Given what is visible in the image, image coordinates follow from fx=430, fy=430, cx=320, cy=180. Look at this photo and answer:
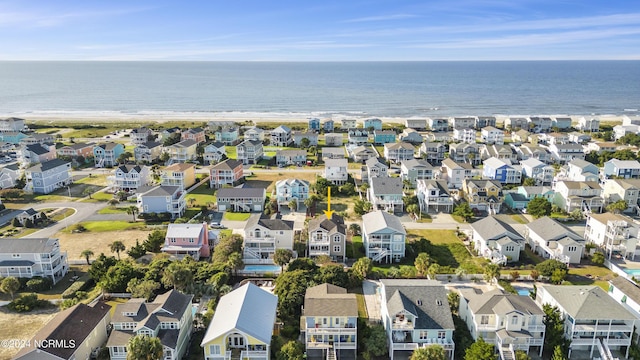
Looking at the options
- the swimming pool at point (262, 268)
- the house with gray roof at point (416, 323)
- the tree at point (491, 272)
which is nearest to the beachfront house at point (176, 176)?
the swimming pool at point (262, 268)

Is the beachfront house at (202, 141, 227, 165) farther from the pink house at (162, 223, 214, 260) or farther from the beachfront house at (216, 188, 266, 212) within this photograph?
the pink house at (162, 223, 214, 260)

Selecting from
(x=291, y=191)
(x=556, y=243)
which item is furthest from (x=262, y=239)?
(x=556, y=243)

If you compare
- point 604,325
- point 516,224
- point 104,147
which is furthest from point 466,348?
point 104,147

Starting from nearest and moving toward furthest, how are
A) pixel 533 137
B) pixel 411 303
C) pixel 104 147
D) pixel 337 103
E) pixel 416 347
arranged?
1. pixel 416 347
2. pixel 411 303
3. pixel 104 147
4. pixel 533 137
5. pixel 337 103

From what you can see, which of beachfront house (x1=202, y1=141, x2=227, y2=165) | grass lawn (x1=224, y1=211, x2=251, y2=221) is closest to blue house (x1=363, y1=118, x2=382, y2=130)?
beachfront house (x1=202, y1=141, x2=227, y2=165)

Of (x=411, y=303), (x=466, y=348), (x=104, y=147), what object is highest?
(x=104, y=147)

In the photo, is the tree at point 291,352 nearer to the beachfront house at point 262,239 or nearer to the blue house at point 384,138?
the beachfront house at point 262,239

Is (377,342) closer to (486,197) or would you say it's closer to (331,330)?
(331,330)

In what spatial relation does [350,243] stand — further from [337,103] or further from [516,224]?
[337,103]
